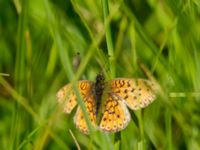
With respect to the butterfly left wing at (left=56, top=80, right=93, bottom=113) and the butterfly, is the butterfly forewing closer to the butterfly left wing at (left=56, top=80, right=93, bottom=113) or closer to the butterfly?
the butterfly

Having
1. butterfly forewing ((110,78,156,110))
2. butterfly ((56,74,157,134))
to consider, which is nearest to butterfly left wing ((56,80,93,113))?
butterfly ((56,74,157,134))

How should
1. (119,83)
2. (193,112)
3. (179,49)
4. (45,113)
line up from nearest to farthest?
(119,83) → (193,112) → (179,49) → (45,113)

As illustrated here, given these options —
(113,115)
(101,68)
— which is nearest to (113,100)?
(113,115)

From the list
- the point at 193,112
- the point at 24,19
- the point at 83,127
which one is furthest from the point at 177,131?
the point at 24,19

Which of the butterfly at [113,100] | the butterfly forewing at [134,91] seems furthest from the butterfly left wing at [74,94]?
the butterfly forewing at [134,91]

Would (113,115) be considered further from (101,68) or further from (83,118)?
(101,68)

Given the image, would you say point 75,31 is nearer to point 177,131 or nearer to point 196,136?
point 177,131

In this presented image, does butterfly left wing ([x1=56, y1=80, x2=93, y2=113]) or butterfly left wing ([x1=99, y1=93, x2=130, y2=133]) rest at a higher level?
butterfly left wing ([x1=56, y1=80, x2=93, y2=113])
